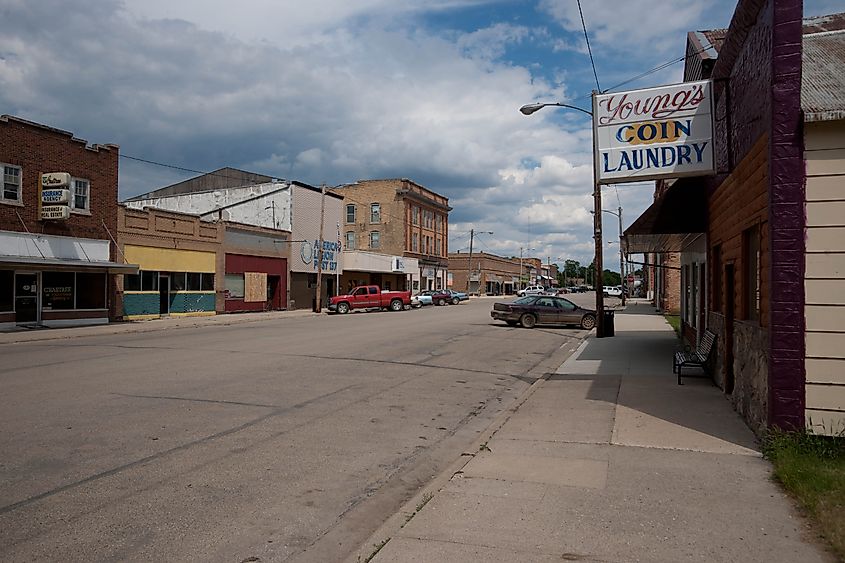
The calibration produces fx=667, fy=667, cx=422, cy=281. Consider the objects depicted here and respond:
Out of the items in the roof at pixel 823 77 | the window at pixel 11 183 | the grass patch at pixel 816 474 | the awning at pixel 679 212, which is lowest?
the grass patch at pixel 816 474

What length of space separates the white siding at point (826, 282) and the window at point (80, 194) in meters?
28.2

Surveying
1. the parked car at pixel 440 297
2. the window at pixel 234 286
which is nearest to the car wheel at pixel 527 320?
the window at pixel 234 286

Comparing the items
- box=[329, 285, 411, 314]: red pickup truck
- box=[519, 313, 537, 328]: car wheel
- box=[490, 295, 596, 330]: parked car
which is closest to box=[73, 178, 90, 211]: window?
box=[329, 285, 411, 314]: red pickup truck

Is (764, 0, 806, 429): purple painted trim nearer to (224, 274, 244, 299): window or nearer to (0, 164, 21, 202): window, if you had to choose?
(0, 164, 21, 202): window

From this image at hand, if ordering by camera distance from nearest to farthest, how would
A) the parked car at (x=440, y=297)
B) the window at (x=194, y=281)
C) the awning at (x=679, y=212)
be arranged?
the awning at (x=679, y=212), the window at (x=194, y=281), the parked car at (x=440, y=297)

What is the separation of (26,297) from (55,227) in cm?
298

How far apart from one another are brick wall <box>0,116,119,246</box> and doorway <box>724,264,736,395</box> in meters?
24.9

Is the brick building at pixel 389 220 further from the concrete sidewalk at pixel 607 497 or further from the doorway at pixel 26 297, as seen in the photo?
the concrete sidewalk at pixel 607 497

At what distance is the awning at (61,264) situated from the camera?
78.2ft

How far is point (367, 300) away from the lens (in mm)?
43219

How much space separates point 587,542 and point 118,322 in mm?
29277

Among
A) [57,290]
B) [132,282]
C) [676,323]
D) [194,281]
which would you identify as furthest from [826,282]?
[194,281]

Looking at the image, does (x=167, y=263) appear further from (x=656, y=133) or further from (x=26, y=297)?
(x=656, y=133)

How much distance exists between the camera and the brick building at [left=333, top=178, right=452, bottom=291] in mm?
68125
